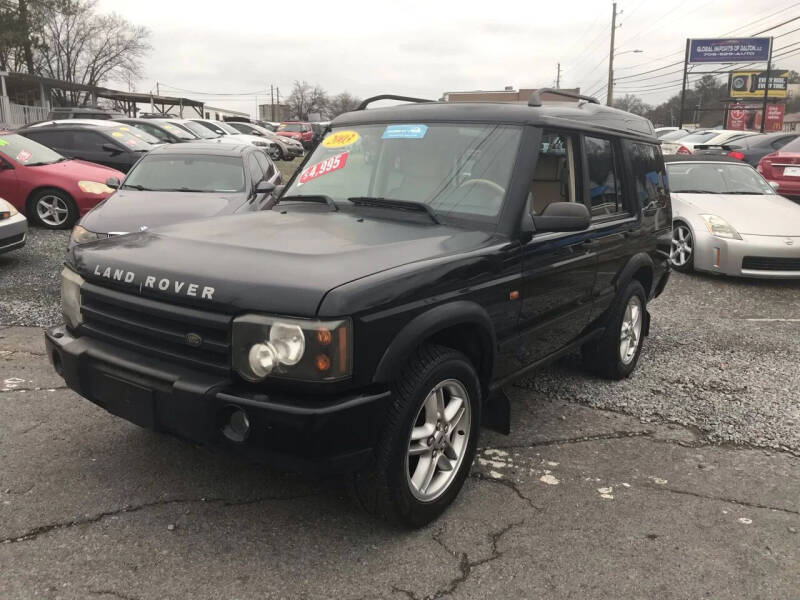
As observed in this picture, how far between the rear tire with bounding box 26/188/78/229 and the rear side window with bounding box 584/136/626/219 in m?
8.16

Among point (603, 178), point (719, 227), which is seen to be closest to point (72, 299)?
point (603, 178)

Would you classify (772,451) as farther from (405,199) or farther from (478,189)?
(405,199)

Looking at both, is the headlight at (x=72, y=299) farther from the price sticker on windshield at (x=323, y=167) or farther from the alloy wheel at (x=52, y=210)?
the alloy wheel at (x=52, y=210)

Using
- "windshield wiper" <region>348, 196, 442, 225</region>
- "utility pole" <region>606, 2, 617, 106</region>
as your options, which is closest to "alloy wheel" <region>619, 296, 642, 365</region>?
"windshield wiper" <region>348, 196, 442, 225</region>

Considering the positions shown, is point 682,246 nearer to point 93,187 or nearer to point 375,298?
point 375,298

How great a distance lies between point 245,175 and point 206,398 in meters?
5.96

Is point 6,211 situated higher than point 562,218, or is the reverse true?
point 562,218

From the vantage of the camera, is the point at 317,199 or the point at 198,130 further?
the point at 198,130

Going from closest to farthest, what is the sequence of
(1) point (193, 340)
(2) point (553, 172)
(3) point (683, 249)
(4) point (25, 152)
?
1. (1) point (193, 340)
2. (2) point (553, 172)
3. (3) point (683, 249)
4. (4) point (25, 152)

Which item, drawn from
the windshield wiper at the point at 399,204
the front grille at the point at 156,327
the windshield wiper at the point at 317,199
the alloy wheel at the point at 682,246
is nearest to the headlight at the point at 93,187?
the windshield wiper at the point at 317,199

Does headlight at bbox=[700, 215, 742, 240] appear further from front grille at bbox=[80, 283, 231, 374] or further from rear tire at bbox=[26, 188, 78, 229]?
rear tire at bbox=[26, 188, 78, 229]

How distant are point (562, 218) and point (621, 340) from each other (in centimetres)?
186

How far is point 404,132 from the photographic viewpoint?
3734 mm

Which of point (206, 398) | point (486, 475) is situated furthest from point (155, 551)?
point (486, 475)
